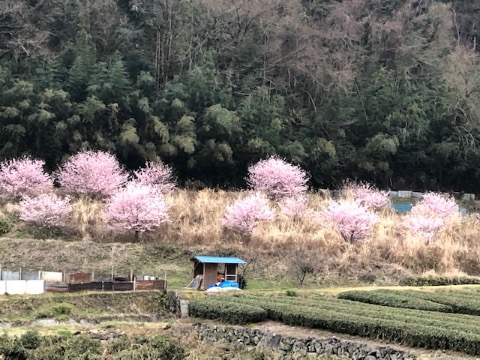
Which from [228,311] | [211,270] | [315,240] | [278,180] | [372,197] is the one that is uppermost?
[278,180]

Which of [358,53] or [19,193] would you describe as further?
[358,53]

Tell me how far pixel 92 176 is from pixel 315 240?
13.7m

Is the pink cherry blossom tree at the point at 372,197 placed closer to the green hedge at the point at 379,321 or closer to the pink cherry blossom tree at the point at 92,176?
the pink cherry blossom tree at the point at 92,176

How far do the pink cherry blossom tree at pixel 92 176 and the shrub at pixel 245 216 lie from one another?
26.2 ft

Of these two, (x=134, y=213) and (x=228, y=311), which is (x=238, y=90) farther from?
(x=228, y=311)

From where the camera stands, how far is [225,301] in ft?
63.3

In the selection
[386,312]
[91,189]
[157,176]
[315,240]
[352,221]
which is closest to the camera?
[386,312]

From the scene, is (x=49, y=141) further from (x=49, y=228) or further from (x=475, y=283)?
(x=475, y=283)

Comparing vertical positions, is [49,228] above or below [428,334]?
above

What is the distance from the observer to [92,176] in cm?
3597

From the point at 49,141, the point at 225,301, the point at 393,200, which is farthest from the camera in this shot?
the point at 393,200

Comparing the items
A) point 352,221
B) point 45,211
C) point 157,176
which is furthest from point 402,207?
point 45,211

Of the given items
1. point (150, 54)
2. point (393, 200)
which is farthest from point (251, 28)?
point (393, 200)

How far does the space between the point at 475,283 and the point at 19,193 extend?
2354cm
